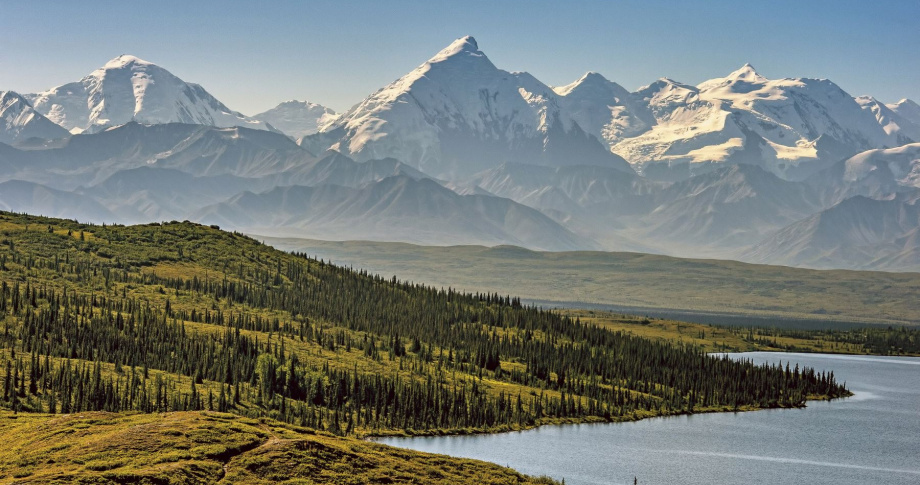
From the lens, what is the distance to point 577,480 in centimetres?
14588

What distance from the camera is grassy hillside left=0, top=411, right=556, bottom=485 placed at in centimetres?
9669

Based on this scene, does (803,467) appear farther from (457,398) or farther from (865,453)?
(457,398)

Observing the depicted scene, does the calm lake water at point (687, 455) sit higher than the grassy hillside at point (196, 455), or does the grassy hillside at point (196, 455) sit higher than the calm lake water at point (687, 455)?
the grassy hillside at point (196, 455)

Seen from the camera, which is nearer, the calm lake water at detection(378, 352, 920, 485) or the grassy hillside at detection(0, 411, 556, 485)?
the grassy hillside at detection(0, 411, 556, 485)

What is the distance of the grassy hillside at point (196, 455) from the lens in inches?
3807

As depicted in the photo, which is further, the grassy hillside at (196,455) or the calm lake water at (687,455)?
the calm lake water at (687,455)

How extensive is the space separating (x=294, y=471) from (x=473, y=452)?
206 feet

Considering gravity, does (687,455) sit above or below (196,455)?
below

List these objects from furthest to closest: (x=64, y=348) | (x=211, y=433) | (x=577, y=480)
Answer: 1. (x=64, y=348)
2. (x=577, y=480)
3. (x=211, y=433)

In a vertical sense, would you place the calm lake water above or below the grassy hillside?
below

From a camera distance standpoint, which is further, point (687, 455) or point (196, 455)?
point (687, 455)

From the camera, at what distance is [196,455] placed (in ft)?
332

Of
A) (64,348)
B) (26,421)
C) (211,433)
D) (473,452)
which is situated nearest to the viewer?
(211,433)

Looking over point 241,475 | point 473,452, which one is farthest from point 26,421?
point 473,452
